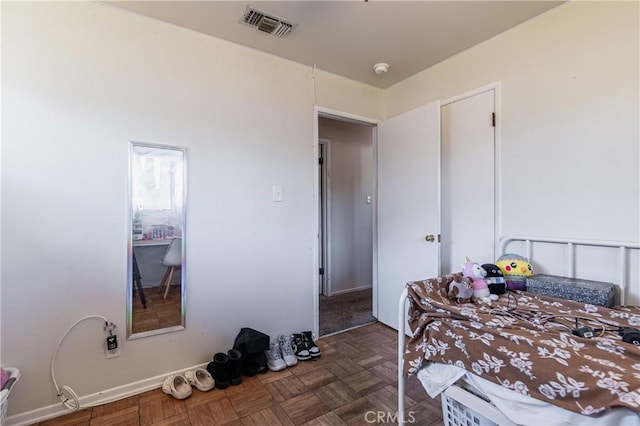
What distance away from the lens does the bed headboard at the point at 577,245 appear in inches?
59.8

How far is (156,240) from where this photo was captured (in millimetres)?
1909

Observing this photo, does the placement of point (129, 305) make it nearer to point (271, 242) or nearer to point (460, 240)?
point (271, 242)

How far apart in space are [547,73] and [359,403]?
2289 mm

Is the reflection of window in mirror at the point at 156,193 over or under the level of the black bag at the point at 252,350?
over

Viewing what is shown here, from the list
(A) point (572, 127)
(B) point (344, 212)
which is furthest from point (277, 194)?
(A) point (572, 127)

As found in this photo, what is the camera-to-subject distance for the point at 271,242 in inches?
92.6

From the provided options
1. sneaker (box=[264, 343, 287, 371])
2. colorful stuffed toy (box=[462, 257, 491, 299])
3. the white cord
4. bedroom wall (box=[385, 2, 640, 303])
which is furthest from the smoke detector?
the white cord

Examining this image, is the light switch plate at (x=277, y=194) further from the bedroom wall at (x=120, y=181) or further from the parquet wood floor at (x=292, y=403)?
the parquet wood floor at (x=292, y=403)

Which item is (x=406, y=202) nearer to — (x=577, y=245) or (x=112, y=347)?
(x=577, y=245)

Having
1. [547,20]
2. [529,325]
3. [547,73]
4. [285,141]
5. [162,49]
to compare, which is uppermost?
[547,20]

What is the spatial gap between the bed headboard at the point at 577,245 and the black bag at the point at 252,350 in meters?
1.76

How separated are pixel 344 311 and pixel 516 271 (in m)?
1.95

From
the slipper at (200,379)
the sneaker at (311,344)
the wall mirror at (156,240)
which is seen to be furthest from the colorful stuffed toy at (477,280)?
the wall mirror at (156,240)

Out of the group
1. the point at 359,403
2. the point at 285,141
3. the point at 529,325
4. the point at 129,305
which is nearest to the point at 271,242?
the point at 285,141
